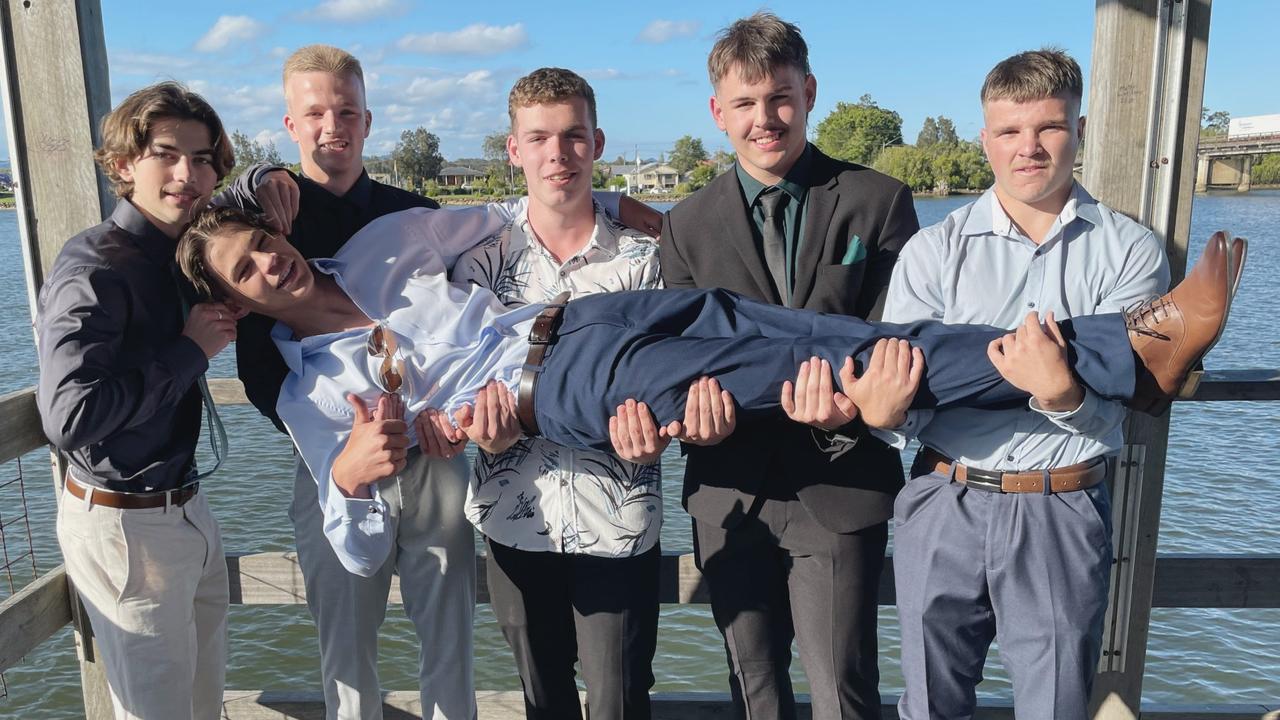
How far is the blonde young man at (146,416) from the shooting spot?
2203mm

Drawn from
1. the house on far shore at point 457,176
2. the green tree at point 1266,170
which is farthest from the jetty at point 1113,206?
the green tree at point 1266,170

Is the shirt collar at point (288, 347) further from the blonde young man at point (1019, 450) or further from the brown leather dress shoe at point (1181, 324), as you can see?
the brown leather dress shoe at point (1181, 324)

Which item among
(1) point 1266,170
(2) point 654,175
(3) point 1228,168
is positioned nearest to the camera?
(3) point 1228,168

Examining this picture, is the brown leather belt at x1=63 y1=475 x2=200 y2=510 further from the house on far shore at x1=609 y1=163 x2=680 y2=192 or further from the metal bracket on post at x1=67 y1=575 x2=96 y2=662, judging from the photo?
the house on far shore at x1=609 y1=163 x2=680 y2=192

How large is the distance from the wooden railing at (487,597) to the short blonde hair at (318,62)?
41.3 inches

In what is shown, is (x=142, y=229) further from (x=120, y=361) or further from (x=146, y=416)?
(x=146, y=416)

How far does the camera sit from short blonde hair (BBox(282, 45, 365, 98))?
287cm

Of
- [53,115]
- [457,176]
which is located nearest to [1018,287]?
[53,115]

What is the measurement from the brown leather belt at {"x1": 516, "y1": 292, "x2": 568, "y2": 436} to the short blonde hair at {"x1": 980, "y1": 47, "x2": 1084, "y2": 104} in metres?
1.25

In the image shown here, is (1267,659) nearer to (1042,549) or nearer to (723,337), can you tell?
(1042,549)

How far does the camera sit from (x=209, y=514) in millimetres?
2541

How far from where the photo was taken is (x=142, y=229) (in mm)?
2352

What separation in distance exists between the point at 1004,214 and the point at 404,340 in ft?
5.41

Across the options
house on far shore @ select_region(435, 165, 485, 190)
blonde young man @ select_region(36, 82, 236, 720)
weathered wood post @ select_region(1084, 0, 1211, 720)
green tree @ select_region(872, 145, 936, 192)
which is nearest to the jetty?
weathered wood post @ select_region(1084, 0, 1211, 720)
